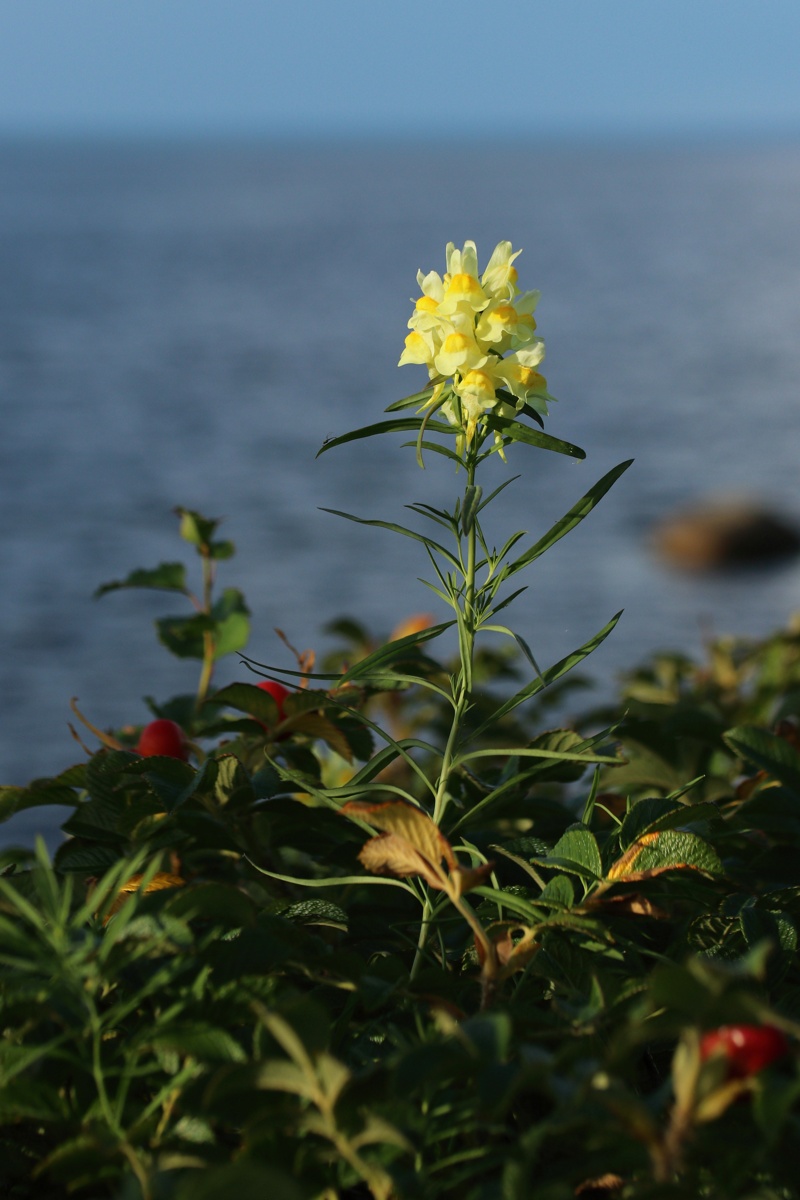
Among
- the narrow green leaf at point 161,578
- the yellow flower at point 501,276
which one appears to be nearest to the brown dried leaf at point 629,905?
the yellow flower at point 501,276

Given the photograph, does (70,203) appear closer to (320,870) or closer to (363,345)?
(363,345)

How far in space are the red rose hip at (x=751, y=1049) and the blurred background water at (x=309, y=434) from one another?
1.26ft

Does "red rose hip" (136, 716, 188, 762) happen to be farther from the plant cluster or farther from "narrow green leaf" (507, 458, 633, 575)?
"narrow green leaf" (507, 458, 633, 575)

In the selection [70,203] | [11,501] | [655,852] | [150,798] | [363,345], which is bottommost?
[655,852]

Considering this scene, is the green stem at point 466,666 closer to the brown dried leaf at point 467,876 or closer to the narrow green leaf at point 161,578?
the brown dried leaf at point 467,876

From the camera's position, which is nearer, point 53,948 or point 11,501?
point 53,948

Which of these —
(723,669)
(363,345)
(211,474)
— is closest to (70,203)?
(363,345)

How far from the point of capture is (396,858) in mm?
790

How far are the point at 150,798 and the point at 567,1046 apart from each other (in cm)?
48

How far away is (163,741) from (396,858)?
1.72ft

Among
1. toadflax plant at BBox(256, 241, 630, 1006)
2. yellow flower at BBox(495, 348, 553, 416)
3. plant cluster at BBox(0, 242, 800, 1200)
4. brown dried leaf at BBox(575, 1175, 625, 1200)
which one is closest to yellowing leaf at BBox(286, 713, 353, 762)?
plant cluster at BBox(0, 242, 800, 1200)

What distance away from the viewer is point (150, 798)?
39.0 inches

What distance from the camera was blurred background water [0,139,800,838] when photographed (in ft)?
27.7

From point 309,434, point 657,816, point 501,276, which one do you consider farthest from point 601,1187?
point 309,434
